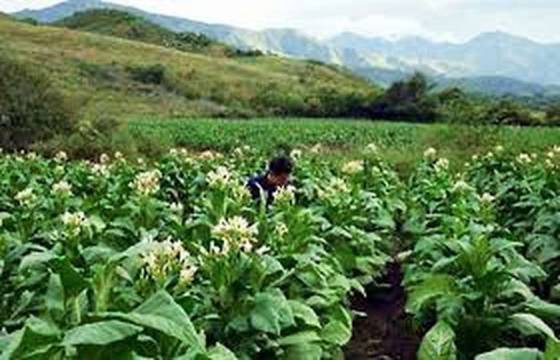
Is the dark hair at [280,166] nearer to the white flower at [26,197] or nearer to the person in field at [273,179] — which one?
Result: the person in field at [273,179]

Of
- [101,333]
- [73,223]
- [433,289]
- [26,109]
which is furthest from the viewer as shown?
[26,109]

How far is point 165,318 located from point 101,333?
286 mm

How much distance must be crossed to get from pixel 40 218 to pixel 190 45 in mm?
115024

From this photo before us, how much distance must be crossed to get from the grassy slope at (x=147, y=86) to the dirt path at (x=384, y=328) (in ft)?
169

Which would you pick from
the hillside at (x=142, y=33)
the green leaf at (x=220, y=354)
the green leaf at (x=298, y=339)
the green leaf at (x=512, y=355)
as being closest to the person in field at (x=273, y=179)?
the green leaf at (x=298, y=339)

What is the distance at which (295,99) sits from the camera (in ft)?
230

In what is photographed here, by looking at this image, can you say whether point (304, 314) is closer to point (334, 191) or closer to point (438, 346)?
point (438, 346)

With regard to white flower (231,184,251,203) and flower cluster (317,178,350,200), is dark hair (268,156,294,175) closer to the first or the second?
flower cluster (317,178,350,200)

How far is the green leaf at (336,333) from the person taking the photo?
6.12m

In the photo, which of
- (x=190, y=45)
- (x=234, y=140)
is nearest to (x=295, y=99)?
(x=234, y=140)

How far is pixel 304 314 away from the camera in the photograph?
5.79 meters

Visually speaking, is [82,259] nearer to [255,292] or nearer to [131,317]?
[255,292]

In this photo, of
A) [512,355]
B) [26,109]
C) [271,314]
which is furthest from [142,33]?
[512,355]

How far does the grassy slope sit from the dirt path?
51558mm
